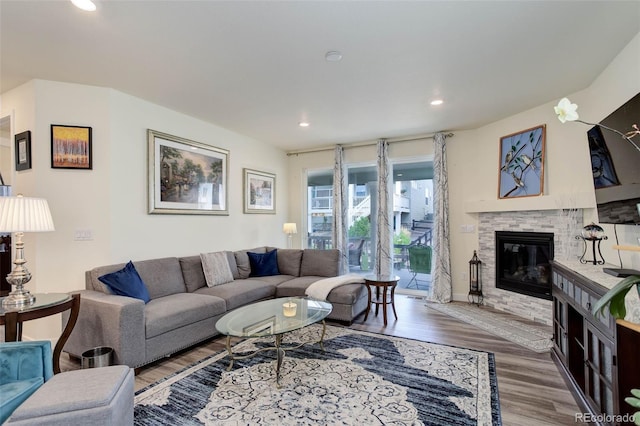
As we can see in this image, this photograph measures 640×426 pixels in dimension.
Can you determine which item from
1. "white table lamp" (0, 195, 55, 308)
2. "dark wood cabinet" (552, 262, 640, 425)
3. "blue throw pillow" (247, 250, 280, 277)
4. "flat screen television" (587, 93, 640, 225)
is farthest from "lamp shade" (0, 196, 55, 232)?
"flat screen television" (587, 93, 640, 225)

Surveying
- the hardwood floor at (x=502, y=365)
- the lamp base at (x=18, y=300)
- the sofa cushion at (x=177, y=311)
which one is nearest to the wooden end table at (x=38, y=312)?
the lamp base at (x=18, y=300)

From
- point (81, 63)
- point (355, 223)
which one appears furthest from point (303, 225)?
point (81, 63)

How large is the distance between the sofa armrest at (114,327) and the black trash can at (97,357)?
1.5 inches

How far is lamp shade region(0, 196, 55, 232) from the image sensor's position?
2068 millimetres

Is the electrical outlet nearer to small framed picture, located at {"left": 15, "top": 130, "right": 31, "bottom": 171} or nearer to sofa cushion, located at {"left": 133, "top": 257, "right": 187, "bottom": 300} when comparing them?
sofa cushion, located at {"left": 133, "top": 257, "right": 187, "bottom": 300}

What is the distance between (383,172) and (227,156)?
2.65 m

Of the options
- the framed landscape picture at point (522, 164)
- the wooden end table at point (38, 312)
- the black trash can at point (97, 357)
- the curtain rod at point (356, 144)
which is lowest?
the black trash can at point (97, 357)

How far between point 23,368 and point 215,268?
2344 millimetres

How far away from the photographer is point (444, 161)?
497cm

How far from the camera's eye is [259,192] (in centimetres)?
555

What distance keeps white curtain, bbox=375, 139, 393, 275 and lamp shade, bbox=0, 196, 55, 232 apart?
173 inches

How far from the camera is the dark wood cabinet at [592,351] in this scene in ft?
5.10

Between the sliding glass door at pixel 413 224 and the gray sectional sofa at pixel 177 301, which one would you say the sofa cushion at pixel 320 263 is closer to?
the gray sectional sofa at pixel 177 301

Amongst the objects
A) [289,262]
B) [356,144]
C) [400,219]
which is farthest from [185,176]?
[400,219]
